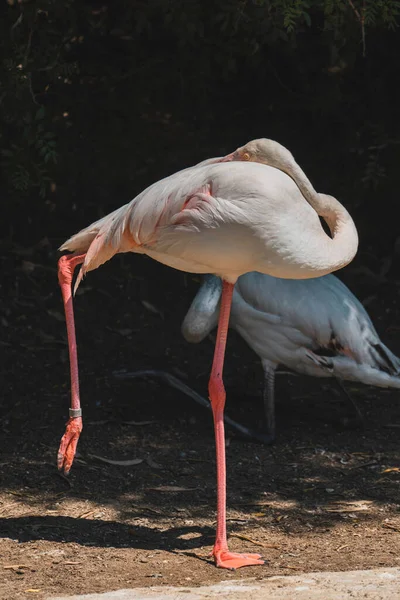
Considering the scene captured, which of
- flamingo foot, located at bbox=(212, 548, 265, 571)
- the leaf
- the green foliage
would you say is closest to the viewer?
flamingo foot, located at bbox=(212, 548, 265, 571)

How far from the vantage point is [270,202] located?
4.13 m

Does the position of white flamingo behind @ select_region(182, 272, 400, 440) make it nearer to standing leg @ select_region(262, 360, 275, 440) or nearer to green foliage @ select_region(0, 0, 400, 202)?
standing leg @ select_region(262, 360, 275, 440)

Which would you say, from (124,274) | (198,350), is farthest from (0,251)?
(198,350)

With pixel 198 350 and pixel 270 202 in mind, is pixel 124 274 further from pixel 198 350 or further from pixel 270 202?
pixel 270 202

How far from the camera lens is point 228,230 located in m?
4.15

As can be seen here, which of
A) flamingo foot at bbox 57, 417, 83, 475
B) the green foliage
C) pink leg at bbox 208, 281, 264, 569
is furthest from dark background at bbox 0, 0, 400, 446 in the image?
pink leg at bbox 208, 281, 264, 569

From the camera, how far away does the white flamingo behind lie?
19.5 ft

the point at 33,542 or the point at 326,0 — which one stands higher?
the point at 326,0

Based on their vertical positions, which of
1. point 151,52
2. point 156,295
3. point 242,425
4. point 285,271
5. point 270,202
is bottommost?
point 242,425

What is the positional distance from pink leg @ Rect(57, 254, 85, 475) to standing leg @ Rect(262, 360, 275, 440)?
162 cm

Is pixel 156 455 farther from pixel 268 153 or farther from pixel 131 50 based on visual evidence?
pixel 131 50

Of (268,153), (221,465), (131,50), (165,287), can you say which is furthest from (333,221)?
(131,50)

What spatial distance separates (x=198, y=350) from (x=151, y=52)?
2.16 meters

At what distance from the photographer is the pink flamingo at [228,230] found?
13.6 feet
